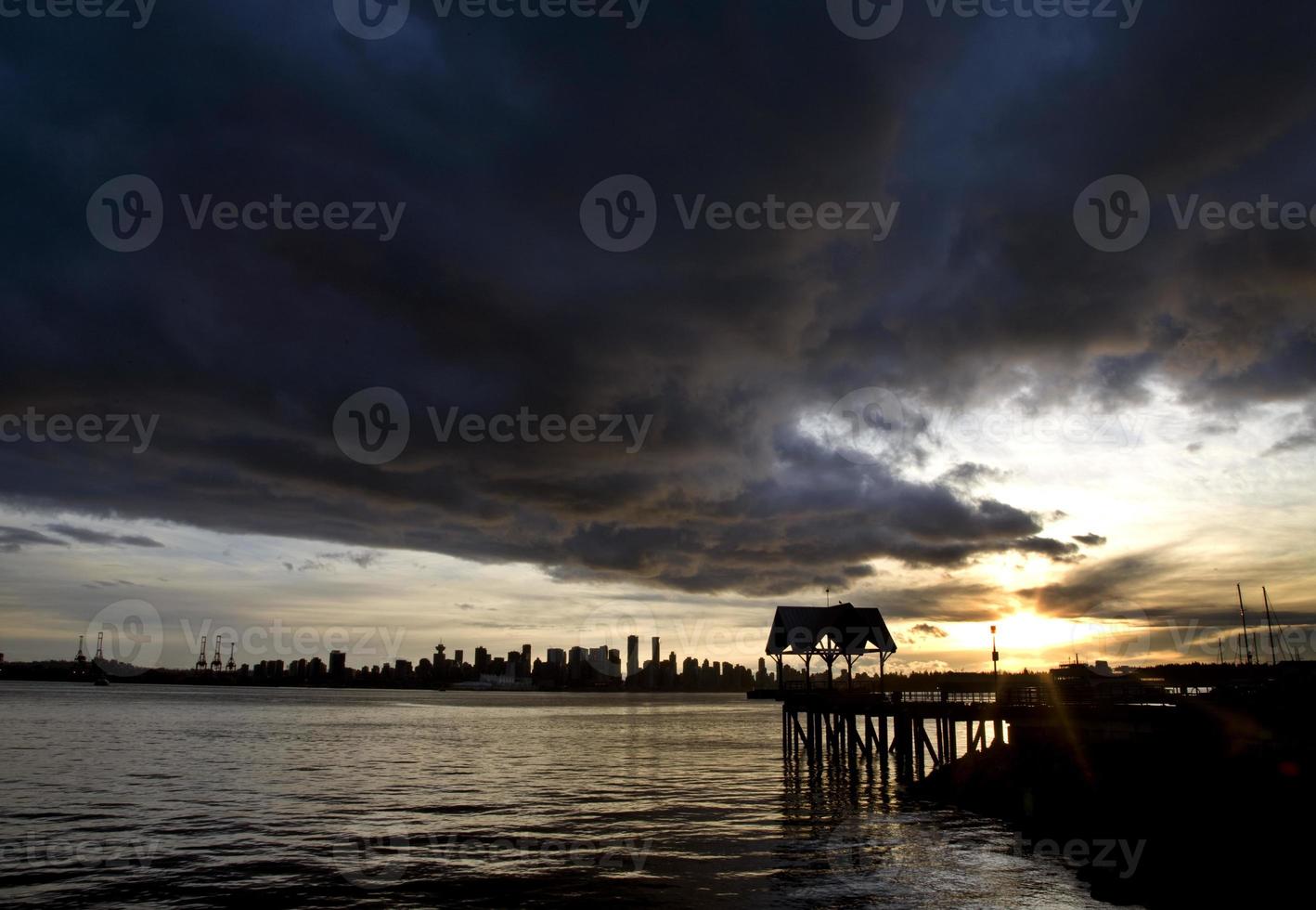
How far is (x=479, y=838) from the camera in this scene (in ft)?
100

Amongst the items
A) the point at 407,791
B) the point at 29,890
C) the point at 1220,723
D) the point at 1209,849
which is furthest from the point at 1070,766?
the point at 29,890

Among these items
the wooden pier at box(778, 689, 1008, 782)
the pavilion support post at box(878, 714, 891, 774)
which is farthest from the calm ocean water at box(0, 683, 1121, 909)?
the wooden pier at box(778, 689, 1008, 782)

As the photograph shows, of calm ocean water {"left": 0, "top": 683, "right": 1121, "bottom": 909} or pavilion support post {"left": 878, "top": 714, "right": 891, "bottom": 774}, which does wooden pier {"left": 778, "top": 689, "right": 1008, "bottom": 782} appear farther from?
calm ocean water {"left": 0, "top": 683, "right": 1121, "bottom": 909}

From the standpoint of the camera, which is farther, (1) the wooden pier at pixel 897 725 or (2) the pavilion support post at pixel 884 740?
(2) the pavilion support post at pixel 884 740

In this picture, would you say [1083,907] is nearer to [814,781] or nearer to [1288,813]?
[1288,813]

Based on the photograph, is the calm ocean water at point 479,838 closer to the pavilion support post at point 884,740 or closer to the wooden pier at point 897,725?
the pavilion support post at point 884,740

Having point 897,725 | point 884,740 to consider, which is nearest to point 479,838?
point 897,725

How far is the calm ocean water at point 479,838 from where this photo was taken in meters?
23.0

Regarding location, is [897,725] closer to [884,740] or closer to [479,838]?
[884,740]

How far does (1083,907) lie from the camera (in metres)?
21.4

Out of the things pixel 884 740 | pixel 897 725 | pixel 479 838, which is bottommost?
pixel 479 838

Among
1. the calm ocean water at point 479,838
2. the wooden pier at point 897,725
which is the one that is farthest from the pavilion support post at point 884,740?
the calm ocean water at point 479,838

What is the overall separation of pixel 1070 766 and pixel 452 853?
2289 centimetres

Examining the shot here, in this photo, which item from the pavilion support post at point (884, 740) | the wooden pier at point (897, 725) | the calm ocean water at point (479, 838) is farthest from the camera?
the pavilion support post at point (884, 740)
